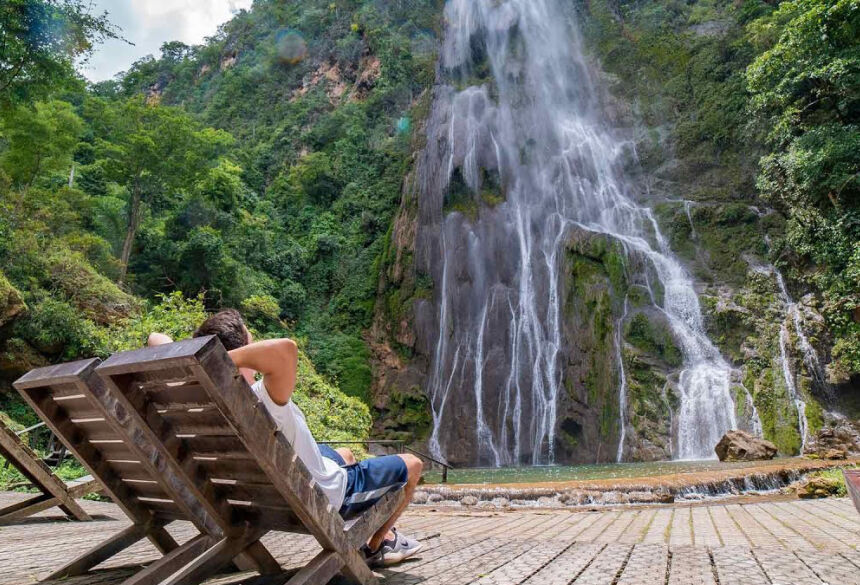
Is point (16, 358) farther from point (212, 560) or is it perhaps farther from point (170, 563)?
point (212, 560)

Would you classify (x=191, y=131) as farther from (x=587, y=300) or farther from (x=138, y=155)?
(x=587, y=300)

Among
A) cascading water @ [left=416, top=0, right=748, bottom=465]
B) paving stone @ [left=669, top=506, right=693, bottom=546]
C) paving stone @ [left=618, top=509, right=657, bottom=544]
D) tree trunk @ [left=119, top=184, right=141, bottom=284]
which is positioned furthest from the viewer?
tree trunk @ [left=119, top=184, right=141, bottom=284]

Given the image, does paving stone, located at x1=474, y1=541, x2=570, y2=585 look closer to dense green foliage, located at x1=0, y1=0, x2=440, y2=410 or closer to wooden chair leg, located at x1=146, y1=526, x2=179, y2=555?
wooden chair leg, located at x1=146, y1=526, x2=179, y2=555

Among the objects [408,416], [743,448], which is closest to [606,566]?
[743,448]

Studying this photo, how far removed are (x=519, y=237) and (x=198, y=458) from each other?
63.0 feet

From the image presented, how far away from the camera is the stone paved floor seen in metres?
2.21

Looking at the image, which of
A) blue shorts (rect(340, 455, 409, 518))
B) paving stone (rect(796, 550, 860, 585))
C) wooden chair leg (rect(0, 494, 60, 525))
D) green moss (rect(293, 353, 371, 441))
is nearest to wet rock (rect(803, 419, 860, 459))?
green moss (rect(293, 353, 371, 441))

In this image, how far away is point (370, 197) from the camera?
27.4m

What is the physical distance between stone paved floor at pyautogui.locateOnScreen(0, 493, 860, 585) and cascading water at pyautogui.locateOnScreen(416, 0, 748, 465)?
11590mm

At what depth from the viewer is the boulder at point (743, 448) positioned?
11875mm

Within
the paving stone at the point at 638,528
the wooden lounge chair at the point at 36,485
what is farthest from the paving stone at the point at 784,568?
the wooden lounge chair at the point at 36,485

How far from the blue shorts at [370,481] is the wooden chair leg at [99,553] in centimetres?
121

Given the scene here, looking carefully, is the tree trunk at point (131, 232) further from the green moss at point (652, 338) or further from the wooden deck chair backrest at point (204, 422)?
the wooden deck chair backrest at point (204, 422)

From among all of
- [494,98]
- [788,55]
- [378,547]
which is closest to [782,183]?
[788,55]
